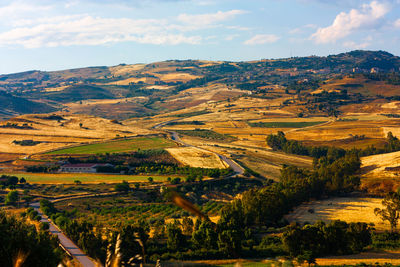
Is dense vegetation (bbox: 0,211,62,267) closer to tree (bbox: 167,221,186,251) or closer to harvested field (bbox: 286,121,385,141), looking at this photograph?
tree (bbox: 167,221,186,251)

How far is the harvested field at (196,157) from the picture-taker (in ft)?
365

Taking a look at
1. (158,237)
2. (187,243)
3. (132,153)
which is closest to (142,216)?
(158,237)

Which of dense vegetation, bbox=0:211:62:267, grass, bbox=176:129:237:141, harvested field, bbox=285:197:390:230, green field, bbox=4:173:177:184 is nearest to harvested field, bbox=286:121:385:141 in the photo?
grass, bbox=176:129:237:141

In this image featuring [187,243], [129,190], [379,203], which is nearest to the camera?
[187,243]

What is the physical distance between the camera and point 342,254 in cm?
4294

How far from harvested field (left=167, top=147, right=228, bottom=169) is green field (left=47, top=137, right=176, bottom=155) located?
469 inches

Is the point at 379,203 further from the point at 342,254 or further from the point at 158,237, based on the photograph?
the point at 158,237

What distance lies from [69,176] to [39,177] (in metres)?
7.25

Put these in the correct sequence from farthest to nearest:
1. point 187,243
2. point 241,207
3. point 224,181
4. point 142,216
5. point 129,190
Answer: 1. point 224,181
2. point 129,190
3. point 142,216
4. point 241,207
5. point 187,243

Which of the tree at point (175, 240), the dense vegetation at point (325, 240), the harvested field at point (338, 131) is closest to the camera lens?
the dense vegetation at point (325, 240)

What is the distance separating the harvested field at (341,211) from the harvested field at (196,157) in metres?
38.9

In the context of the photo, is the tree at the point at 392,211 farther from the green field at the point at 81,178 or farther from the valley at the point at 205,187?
the green field at the point at 81,178

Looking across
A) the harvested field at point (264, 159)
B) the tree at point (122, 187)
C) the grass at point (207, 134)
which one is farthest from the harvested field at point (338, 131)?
A: the tree at point (122, 187)

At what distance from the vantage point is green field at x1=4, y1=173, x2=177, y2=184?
89562 millimetres
